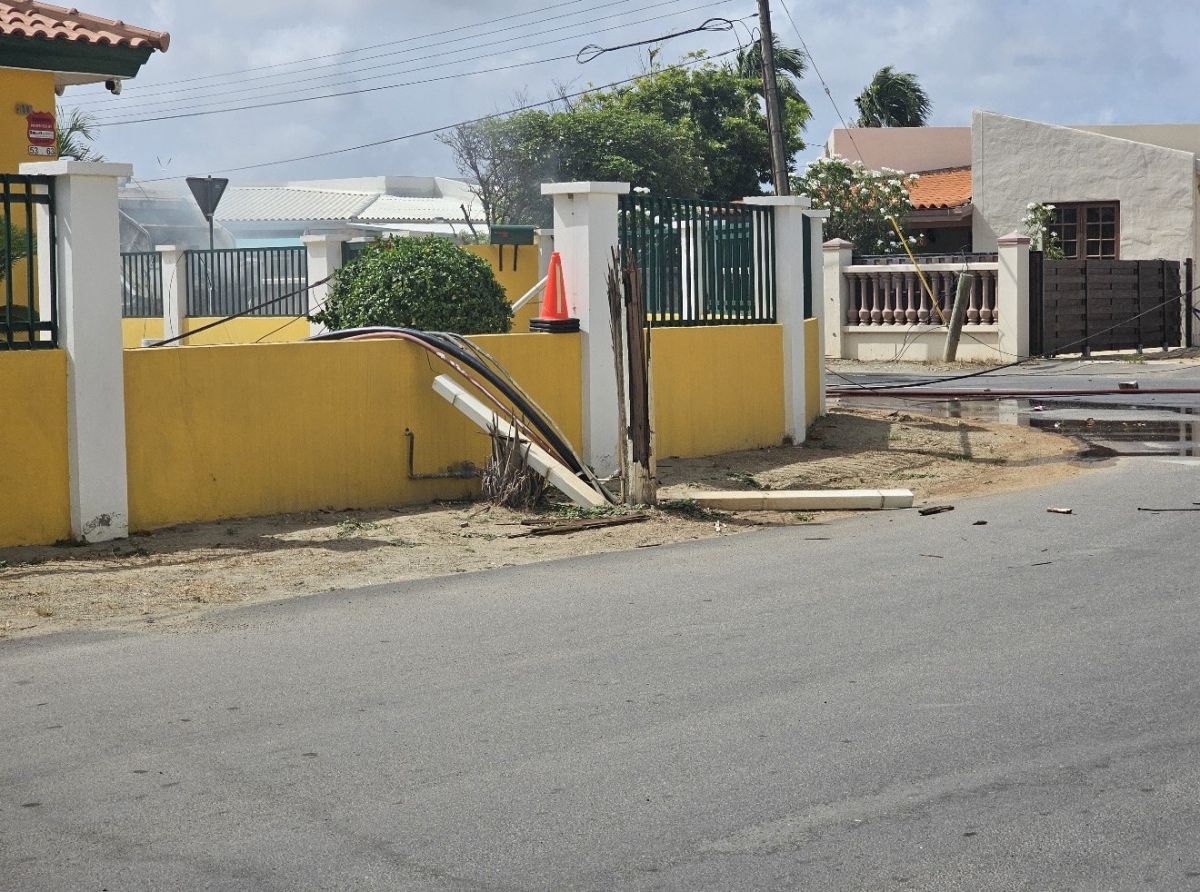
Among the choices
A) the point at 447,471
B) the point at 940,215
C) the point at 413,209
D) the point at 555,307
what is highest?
the point at 413,209

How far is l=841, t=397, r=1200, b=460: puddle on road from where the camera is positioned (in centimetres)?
1516

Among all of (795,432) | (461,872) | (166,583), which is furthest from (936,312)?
(461,872)

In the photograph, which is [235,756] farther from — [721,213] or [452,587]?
[721,213]

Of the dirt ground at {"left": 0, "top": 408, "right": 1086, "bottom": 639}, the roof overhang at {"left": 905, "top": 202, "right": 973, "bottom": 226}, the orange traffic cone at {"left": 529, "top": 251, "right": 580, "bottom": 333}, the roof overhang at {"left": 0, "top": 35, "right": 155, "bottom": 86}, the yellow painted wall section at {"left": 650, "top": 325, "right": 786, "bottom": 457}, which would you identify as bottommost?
the dirt ground at {"left": 0, "top": 408, "right": 1086, "bottom": 639}

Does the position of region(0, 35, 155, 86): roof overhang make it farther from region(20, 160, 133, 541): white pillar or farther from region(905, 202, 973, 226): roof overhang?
region(905, 202, 973, 226): roof overhang

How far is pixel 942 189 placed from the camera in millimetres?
40531

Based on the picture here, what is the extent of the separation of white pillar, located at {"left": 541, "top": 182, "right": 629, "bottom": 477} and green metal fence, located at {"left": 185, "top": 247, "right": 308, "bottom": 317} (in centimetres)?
684

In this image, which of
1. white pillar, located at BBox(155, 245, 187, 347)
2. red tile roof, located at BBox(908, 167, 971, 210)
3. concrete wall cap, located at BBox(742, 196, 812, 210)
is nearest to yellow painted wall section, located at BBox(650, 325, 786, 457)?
concrete wall cap, located at BBox(742, 196, 812, 210)

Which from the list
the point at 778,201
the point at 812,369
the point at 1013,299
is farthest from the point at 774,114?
the point at 778,201

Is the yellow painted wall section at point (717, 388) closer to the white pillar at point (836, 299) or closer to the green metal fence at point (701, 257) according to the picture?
the green metal fence at point (701, 257)

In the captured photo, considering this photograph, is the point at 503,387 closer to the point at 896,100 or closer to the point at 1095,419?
the point at 1095,419

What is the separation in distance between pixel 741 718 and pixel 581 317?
784 cm

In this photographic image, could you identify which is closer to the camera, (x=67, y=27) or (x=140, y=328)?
(x=67, y=27)

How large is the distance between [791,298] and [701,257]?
1400mm
